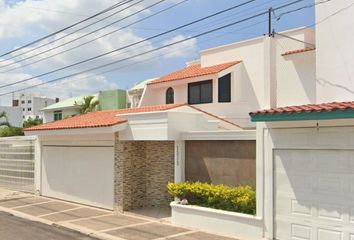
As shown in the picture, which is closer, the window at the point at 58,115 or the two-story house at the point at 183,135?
the two-story house at the point at 183,135

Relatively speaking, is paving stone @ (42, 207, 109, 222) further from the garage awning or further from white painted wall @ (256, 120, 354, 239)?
the garage awning

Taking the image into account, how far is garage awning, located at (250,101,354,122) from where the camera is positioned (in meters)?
8.70

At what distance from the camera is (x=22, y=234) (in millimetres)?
12375

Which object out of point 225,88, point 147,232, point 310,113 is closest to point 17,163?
point 225,88

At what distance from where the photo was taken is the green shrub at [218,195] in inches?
453

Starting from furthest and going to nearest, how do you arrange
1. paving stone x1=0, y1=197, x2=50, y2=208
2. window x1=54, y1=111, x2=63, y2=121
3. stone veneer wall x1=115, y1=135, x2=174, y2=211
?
window x1=54, y1=111, x2=63, y2=121 → paving stone x1=0, y1=197, x2=50, y2=208 → stone veneer wall x1=115, y1=135, x2=174, y2=211

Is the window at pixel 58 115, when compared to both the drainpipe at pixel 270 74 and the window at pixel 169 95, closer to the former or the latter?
the window at pixel 169 95

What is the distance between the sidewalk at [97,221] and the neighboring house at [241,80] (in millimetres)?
8678

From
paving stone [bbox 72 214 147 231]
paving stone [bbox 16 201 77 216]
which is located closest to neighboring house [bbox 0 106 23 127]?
paving stone [bbox 16 201 77 216]

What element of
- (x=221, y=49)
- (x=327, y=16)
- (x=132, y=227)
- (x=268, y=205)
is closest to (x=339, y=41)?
(x=327, y=16)

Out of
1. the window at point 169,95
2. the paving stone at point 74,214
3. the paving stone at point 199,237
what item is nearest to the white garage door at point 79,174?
the paving stone at point 74,214

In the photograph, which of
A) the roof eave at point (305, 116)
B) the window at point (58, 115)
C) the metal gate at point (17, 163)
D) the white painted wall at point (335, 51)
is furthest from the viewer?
the window at point (58, 115)

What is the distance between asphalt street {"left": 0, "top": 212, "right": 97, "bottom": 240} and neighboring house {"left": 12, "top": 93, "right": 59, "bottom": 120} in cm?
9948

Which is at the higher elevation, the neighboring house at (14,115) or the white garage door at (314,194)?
the neighboring house at (14,115)
